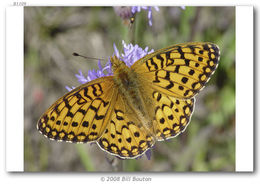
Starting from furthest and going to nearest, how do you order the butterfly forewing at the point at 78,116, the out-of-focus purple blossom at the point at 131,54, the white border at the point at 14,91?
1. the white border at the point at 14,91
2. the out-of-focus purple blossom at the point at 131,54
3. the butterfly forewing at the point at 78,116

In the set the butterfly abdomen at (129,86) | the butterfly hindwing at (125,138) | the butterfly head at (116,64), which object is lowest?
the butterfly hindwing at (125,138)

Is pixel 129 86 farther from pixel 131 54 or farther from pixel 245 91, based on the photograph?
pixel 245 91

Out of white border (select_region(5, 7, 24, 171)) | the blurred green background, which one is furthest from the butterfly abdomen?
white border (select_region(5, 7, 24, 171))

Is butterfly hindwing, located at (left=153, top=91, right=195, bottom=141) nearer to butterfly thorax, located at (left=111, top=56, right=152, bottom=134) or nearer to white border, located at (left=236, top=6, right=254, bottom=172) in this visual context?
butterfly thorax, located at (left=111, top=56, right=152, bottom=134)

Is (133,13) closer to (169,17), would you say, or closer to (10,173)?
(169,17)

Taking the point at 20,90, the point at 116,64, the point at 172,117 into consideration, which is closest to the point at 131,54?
the point at 116,64

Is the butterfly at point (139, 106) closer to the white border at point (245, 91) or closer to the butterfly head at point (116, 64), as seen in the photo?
the butterfly head at point (116, 64)

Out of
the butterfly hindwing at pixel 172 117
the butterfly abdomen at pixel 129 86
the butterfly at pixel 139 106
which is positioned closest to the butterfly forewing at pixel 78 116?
the butterfly at pixel 139 106

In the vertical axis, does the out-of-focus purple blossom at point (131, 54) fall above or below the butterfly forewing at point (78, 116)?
above
